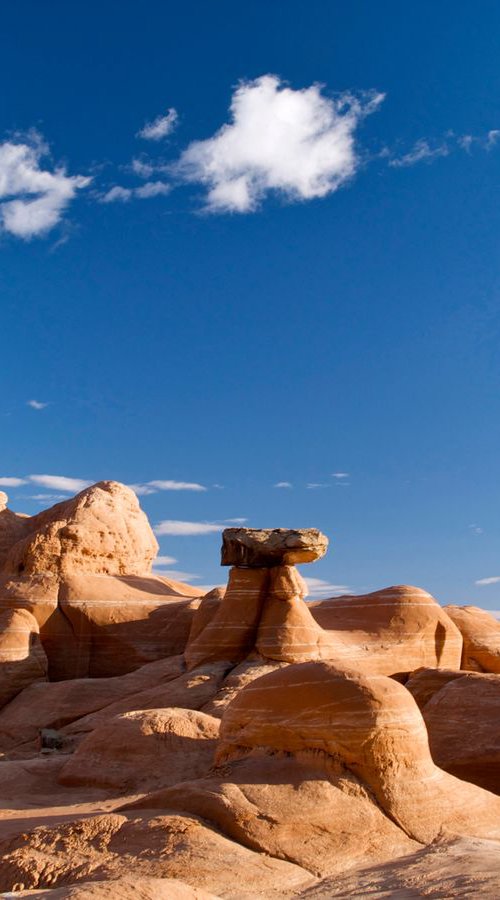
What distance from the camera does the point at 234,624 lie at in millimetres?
19859

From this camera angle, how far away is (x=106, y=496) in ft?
86.3

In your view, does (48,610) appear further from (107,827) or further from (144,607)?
(107,827)

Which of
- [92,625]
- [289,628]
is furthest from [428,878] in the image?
[92,625]

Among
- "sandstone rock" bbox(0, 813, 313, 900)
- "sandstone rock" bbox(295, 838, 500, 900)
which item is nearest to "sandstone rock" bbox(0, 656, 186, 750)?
"sandstone rock" bbox(0, 813, 313, 900)

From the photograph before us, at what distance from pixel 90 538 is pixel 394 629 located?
9.16 metres

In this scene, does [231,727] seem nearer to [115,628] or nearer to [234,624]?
[234,624]

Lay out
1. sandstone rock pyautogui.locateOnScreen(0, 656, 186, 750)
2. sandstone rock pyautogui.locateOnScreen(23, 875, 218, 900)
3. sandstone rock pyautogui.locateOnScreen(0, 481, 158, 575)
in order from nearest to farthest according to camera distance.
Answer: sandstone rock pyautogui.locateOnScreen(23, 875, 218, 900)
sandstone rock pyautogui.locateOnScreen(0, 656, 186, 750)
sandstone rock pyautogui.locateOnScreen(0, 481, 158, 575)

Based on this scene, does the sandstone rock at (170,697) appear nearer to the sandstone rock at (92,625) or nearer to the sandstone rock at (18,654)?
the sandstone rock at (18,654)

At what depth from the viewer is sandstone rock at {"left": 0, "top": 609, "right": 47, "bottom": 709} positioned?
69.1 feet

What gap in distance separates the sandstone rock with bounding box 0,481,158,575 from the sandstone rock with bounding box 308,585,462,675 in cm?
637

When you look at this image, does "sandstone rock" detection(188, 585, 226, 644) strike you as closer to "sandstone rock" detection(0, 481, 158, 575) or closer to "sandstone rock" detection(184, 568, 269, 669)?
"sandstone rock" detection(184, 568, 269, 669)

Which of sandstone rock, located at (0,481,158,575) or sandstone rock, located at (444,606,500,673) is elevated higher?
sandstone rock, located at (0,481,158,575)

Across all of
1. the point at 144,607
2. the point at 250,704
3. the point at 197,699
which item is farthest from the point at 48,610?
the point at 250,704

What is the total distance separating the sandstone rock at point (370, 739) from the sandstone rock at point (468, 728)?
10.1ft
